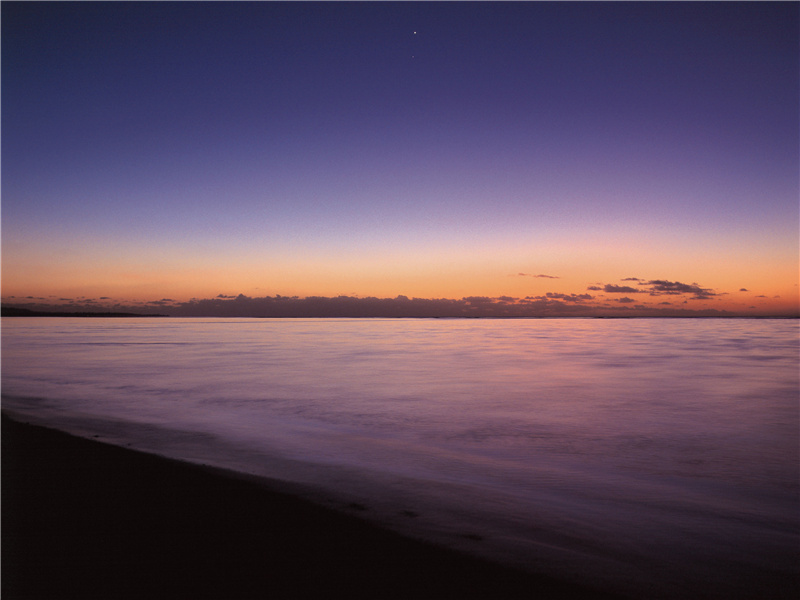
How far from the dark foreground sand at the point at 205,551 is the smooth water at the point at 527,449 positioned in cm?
54

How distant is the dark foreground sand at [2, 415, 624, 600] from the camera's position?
3.23 m

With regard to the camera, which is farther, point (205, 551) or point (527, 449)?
point (527, 449)

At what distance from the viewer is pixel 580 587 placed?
11.5 ft

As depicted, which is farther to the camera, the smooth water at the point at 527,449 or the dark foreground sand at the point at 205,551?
the smooth water at the point at 527,449

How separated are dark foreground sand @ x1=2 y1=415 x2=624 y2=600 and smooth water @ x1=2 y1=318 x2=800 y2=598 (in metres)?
0.54

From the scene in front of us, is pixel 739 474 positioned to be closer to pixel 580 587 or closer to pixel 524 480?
pixel 524 480

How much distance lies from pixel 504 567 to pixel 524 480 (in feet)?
9.68

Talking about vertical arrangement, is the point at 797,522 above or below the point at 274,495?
Result: below

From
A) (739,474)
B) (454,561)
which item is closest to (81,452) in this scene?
(454,561)

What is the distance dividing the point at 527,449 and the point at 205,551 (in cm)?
587

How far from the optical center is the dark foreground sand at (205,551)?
3.23m

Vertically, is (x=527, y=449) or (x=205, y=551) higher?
(x=205, y=551)

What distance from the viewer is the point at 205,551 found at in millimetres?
3643

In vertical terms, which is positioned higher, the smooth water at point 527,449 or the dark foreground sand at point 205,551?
the dark foreground sand at point 205,551
